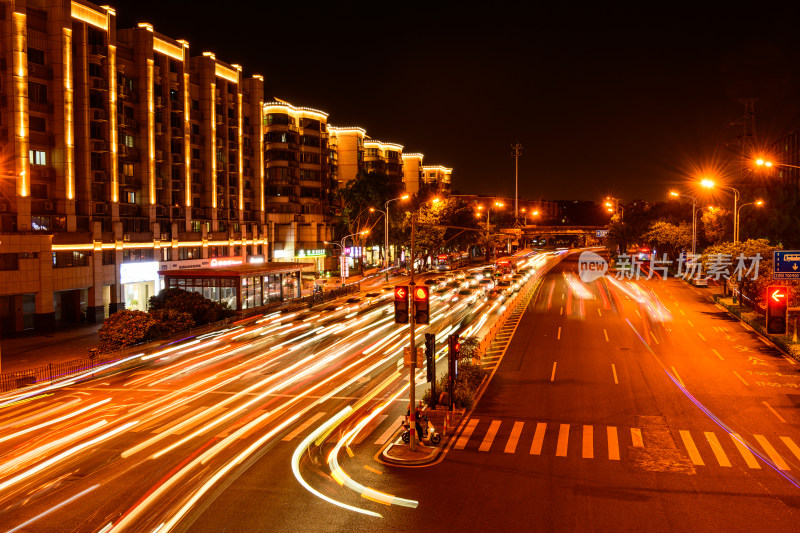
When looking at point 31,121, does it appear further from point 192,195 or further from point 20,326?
point 192,195

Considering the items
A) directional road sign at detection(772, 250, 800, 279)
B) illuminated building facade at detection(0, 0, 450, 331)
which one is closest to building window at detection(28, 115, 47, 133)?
illuminated building facade at detection(0, 0, 450, 331)

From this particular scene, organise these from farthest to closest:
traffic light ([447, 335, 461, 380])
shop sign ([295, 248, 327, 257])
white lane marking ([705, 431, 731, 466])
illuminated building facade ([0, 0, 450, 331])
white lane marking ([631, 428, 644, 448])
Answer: shop sign ([295, 248, 327, 257]) → illuminated building facade ([0, 0, 450, 331]) → traffic light ([447, 335, 461, 380]) → white lane marking ([631, 428, 644, 448]) → white lane marking ([705, 431, 731, 466])

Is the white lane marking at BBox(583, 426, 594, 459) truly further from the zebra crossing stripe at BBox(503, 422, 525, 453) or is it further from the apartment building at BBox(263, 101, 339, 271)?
the apartment building at BBox(263, 101, 339, 271)

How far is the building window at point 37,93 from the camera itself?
47.8 m

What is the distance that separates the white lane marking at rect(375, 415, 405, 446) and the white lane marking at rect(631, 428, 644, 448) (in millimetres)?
8015

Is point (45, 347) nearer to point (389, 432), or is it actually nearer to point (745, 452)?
point (389, 432)

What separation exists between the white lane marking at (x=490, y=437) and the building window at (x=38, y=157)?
144ft

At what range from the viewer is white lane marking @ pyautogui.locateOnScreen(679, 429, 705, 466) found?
58.9 ft

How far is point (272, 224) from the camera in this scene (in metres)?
87.6

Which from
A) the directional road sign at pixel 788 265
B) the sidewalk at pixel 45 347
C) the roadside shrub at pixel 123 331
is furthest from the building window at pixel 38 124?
the directional road sign at pixel 788 265

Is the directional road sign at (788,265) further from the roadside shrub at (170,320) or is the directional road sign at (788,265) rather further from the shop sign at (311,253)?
the shop sign at (311,253)

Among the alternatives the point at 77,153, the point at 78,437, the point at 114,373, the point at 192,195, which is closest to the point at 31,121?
the point at 77,153

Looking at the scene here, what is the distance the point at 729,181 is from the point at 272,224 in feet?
234

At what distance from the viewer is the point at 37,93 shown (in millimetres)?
48375
